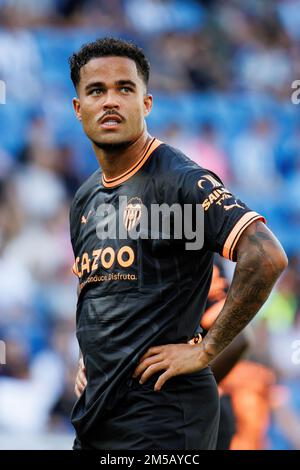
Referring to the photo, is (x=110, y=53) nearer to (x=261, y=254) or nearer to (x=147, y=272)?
(x=147, y=272)

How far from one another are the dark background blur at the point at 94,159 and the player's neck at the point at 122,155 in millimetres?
4241

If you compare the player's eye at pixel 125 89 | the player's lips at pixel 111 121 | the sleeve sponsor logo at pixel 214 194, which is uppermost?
the player's eye at pixel 125 89

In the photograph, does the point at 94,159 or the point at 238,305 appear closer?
the point at 238,305

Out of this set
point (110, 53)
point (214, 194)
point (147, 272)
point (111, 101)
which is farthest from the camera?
point (110, 53)

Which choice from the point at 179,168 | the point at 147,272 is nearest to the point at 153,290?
the point at 147,272

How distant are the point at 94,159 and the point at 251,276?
21.9 feet

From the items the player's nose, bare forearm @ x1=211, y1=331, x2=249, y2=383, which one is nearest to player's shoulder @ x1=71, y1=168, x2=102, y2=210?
the player's nose

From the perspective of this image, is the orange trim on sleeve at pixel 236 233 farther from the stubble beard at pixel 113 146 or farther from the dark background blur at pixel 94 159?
the dark background blur at pixel 94 159

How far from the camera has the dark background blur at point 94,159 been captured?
8.29 m

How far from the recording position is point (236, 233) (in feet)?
10.8

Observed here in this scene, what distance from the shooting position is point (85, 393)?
366 cm

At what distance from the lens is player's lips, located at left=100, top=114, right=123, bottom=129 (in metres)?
3.67

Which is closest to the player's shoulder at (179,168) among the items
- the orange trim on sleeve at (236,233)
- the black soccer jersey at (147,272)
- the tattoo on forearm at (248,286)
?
the black soccer jersey at (147,272)
